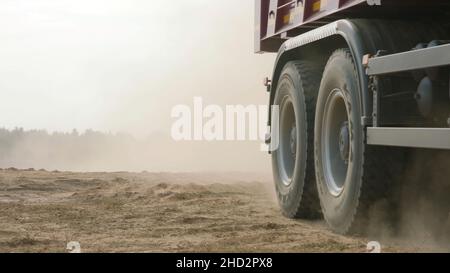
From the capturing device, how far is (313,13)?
672 centimetres

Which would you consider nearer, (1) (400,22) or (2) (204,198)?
(1) (400,22)

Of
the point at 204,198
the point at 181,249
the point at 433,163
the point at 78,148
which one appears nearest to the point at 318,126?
the point at 433,163

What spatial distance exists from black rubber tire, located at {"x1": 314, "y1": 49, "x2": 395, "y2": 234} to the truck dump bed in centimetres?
33

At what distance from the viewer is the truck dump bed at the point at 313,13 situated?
5645 mm

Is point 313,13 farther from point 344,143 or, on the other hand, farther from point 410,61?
point 410,61

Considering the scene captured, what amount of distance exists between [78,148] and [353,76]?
55.1ft

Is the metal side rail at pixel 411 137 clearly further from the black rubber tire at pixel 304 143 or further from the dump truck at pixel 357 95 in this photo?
the black rubber tire at pixel 304 143

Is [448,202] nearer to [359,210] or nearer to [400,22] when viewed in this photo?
[359,210]

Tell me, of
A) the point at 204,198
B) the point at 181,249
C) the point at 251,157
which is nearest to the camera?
the point at 181,249

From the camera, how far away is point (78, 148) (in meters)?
22.0

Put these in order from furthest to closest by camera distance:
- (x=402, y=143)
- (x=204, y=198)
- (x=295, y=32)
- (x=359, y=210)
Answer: (x=204, y=198), (x=295, y=32), (x=359, y=210), (x=402, y=143)

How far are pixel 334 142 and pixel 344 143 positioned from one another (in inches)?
15.9

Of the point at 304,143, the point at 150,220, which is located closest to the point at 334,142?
the point at 304,143

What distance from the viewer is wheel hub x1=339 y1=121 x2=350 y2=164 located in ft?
19.8
